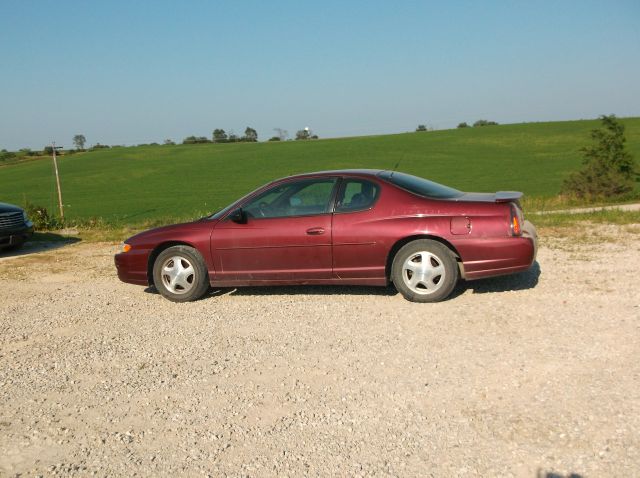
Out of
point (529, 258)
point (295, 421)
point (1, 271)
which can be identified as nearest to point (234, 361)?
point (295, 421)

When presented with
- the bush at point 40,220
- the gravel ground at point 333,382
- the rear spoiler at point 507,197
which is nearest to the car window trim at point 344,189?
the gravel ground at point 333,382

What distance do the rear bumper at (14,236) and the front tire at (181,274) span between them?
5753mm

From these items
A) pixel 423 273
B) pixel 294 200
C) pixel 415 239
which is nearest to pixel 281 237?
pixel 294 200

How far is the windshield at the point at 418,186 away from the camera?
6789 millimetres

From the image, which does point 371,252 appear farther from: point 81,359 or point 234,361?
point 81,359

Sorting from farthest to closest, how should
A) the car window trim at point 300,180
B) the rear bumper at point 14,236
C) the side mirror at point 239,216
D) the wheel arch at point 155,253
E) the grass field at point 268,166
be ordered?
1. the grass field at point 268,166
2. the rear bumper at point 14,236
3. the wheel arch at point 155,253
4. the side mirror at point 239,216
5. the car window trim at point 300,180

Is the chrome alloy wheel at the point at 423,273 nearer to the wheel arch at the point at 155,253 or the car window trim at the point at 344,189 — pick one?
the car window trim at the point at 344,189

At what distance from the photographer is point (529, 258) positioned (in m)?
6.33

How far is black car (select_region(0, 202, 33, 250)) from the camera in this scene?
11.7 m

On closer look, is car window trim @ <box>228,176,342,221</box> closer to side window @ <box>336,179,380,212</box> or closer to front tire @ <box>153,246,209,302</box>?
side window @ <box>336,179,380,212</box>

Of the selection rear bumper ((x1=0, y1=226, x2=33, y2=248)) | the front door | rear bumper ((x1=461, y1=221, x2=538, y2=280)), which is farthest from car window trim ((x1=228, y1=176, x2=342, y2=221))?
rear bumper ((x1=0, y1=226, x2=33, y2=248))

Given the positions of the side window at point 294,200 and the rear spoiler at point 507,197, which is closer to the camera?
the rear spoiler at point 507,197

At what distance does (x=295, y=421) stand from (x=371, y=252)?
9.48 ft

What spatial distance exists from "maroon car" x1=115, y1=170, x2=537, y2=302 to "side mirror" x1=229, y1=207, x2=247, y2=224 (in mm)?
11
